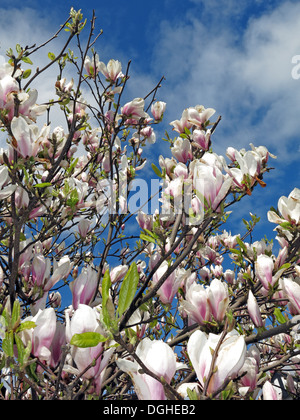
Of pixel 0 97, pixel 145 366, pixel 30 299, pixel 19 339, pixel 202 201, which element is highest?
pixel 0 97

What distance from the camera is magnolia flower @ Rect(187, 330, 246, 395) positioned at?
3.23 ft

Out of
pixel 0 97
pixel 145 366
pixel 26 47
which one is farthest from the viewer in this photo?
pixel 26 47

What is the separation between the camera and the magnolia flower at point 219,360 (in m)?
0.98

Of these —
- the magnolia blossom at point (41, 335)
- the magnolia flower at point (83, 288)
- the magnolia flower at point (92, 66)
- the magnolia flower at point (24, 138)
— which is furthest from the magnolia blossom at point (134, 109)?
the magnolia blossom at point (41, 335)

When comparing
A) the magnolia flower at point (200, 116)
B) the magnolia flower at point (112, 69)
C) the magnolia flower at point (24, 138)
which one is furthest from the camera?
the magnolia flower at point (112, 69)

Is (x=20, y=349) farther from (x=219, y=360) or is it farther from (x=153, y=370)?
(x=219, y=360)

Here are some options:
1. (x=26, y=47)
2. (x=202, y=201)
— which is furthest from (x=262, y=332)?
(x=26, y=47)

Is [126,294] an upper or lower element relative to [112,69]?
lower

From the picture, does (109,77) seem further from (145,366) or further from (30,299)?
(145,366)

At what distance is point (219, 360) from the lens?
3.28ft

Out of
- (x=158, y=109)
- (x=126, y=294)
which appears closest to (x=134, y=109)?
(x=158, y=109)

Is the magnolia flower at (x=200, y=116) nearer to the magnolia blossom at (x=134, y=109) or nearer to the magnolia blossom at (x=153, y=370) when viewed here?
the magnolia blossom at (x=134, y=109)

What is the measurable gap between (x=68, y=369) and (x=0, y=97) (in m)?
1.35

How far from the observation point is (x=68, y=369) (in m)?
1.17
